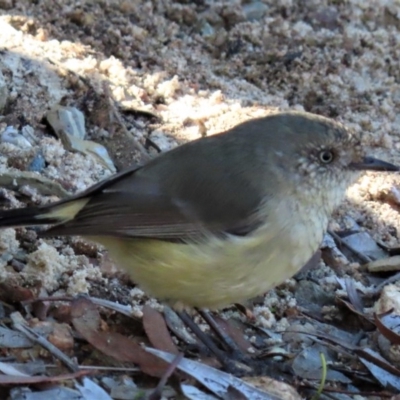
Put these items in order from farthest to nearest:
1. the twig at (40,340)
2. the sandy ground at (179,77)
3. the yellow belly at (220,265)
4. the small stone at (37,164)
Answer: the sandy ground at (179,77), the small stone at (37,164), the yellow belly at (220,265), the twig at (40,340)

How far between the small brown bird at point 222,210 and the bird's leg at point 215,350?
0.18 m

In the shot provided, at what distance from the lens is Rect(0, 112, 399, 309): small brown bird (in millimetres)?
3506

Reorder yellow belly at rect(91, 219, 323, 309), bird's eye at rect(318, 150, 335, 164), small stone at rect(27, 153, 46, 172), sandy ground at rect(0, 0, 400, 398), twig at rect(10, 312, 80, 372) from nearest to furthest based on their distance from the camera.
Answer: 1. twig at rect(10, 312, 80, 372)
2. yellow belly at rect(91, 219, 323, 309)
3. bird's eye at rect(318, 150, 335, 164)
4. small stone at rect(27, 153, 46, 172)
5. sandy ground at rect(0, 0, 400, 398)

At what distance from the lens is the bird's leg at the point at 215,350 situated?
11.7 ft

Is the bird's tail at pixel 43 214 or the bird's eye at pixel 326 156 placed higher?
the bird's eye at pixel 326 156

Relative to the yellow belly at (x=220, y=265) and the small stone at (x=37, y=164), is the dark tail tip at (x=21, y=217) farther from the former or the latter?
the small stone at (x=37, y=164)

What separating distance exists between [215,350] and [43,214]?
0.91m

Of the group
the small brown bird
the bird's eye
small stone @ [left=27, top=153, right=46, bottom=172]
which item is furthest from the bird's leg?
small stone @ [left=27, top=153, right=46, bottom=172]

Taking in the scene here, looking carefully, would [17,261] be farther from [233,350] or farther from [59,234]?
[233,350]

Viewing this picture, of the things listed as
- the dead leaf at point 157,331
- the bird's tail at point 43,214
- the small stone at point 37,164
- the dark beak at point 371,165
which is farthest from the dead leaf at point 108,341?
the dark beak at point 371,165

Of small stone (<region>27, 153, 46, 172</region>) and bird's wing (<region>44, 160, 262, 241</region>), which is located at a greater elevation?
bird's wing (<region>44, 160, 262, 241</region>)

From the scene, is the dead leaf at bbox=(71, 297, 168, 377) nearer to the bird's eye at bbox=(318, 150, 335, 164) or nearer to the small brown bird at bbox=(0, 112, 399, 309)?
the small brown bird at bbox=(0, 112, 399, 309)

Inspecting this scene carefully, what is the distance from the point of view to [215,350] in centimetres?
368

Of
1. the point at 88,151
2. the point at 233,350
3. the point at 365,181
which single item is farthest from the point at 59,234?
the point at 365,181
